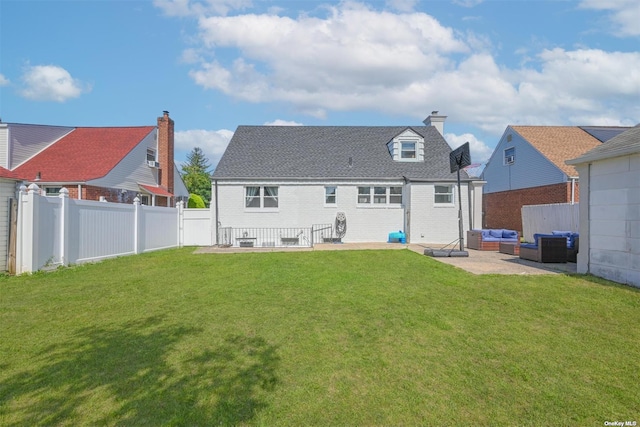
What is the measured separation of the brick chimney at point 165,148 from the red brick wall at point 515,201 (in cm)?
2445

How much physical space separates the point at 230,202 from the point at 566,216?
1653 centimetres

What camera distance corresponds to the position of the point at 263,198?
1912 centimetres

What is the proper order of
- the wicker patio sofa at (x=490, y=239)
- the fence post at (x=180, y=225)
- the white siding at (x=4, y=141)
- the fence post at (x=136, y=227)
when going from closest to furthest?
the fence post at (x=136, y=227) → the wicker patio sofa at (x=490, y=239) → the fence post at (x=180, y=225) → the white siding at (x=4, y=141)

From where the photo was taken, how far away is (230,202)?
18906mm

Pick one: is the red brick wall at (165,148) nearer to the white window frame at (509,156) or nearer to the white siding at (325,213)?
the white siding at (325,213)

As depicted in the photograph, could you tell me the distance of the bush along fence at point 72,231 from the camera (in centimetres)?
925

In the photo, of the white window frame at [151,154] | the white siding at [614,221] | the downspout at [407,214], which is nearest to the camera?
the white siding at [614,221]

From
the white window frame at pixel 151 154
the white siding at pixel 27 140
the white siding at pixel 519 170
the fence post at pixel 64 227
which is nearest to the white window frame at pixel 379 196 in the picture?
the white siding at pixel 519 170

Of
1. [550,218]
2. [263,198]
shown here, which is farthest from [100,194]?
[550,218]

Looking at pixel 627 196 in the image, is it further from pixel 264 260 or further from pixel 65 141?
pixel 65 141

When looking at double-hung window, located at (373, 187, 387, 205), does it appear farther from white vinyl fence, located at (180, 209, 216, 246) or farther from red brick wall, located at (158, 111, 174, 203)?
red brick wall, located at (158, 111, 174, 203)

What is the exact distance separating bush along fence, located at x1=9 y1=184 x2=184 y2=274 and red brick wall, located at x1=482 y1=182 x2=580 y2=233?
71.6ft

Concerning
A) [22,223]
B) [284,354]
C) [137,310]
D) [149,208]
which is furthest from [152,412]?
[149,208]

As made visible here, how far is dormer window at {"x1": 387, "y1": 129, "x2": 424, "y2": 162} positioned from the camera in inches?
802
